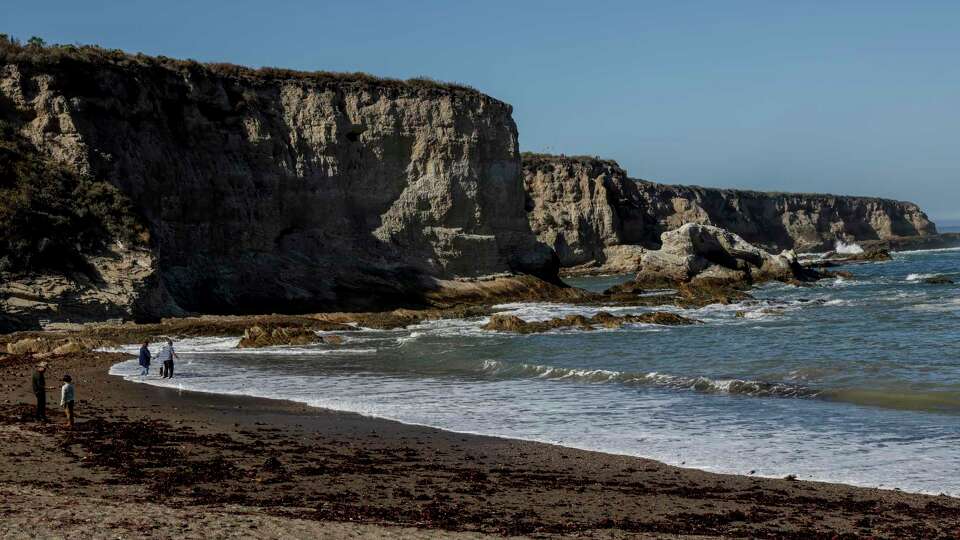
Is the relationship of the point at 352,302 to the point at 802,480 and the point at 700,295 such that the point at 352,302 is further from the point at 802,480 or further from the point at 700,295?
the point at 802,480

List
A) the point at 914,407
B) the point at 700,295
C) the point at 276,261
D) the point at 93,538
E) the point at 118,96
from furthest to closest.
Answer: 1. the point at 700,295
2. the point at 276,261
3. the point at 118,96
4. the point at 914,407
5. the point at 93,538

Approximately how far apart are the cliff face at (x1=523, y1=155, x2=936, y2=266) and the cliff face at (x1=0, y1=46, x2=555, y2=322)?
39.5 metres

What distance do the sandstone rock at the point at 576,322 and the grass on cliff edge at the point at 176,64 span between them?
1752 centimetres

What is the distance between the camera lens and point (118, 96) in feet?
125

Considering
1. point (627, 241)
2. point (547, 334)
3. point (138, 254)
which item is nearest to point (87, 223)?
point (138, 254)

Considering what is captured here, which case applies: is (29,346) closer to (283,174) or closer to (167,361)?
(167,361)

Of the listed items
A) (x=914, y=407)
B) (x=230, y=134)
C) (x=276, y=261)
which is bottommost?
(x=914, y=407)

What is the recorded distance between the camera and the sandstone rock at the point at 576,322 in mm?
33625

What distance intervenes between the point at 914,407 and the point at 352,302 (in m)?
28.8

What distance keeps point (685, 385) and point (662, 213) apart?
97.2 m

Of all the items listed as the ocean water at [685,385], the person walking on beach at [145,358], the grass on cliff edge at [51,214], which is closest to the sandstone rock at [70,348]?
the ocean water at [685,385]

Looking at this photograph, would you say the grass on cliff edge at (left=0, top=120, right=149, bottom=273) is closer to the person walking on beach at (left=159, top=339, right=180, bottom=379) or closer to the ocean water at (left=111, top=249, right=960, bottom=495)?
the ocean water at (left=111, top=249, right=960, bottom=495)

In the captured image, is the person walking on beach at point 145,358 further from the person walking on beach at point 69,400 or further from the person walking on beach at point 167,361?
the person walking on beach at point 69,400

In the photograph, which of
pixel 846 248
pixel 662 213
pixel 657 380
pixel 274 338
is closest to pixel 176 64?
pixel 274 338
